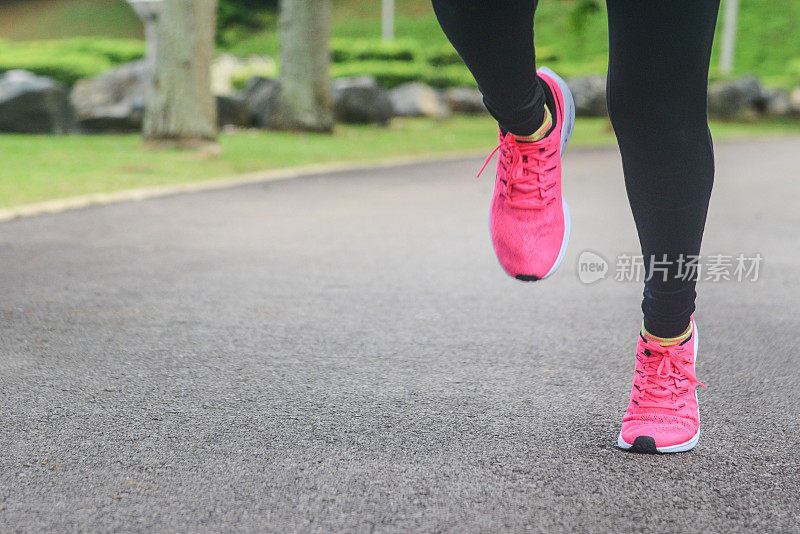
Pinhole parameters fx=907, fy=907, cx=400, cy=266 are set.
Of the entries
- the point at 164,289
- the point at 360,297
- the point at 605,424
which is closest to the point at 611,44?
the point at 605,424

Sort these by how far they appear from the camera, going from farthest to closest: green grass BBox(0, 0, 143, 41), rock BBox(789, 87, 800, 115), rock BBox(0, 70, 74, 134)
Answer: green grass BBox(0, 0, 143, 41), rock BBox(789, 87, 800, 115), rock BBox(0, 70, 74, 134)

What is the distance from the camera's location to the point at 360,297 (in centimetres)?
326

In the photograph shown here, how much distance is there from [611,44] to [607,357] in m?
1.19

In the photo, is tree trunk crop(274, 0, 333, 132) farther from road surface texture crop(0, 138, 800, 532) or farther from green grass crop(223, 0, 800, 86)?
green grass crop(223, 0, 800, 86)

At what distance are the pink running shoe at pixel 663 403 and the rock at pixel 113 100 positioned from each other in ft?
35.1

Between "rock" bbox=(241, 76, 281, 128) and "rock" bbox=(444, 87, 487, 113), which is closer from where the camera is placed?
"rock" bbox=(241, 76, 281, 128)

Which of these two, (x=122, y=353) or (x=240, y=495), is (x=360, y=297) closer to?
(x=122, y=353)

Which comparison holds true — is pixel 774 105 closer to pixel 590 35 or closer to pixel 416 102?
pixel 416 102

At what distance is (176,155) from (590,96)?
526 inches

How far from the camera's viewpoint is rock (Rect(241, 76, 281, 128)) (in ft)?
43.7

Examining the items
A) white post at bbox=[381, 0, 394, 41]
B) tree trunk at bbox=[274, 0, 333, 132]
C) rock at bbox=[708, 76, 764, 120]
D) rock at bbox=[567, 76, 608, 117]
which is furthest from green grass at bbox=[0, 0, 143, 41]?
tree trunk at bbox=[274, 0, 333, 132]

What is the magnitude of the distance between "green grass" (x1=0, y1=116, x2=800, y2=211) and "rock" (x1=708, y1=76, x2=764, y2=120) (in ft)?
17.6

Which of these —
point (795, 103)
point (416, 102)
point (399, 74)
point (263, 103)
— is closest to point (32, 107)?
point (263, 103)

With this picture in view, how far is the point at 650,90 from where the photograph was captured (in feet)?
4.79
